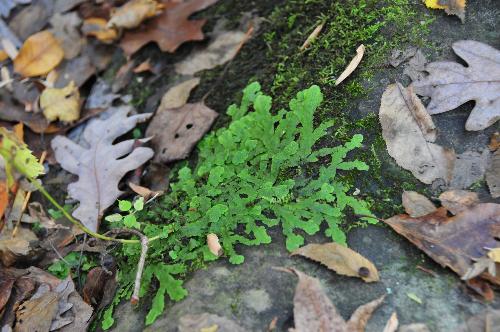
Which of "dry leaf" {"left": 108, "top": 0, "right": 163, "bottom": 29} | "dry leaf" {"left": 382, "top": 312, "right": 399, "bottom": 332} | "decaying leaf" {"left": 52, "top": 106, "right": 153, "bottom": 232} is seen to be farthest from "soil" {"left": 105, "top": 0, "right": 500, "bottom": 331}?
"dry leaf" {"left": 108, "top": 0, "right": 163, "bottom": 29}

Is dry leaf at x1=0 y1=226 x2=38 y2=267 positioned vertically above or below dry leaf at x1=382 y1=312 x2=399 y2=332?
above

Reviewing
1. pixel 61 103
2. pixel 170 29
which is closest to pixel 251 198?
pixel 170 29

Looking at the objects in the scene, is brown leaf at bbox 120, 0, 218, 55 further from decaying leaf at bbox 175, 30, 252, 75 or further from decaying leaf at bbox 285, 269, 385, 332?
decaying leaf at bbox 285, 269, 385, 332

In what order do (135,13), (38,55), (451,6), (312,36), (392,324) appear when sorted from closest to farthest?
(392,324), (451,6), (312,36), (135,13), (38,55)

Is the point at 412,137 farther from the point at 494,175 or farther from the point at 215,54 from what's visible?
the point at 215,54

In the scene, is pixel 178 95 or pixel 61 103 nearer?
pixel 178 95

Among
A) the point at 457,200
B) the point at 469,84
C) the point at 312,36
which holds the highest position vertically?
the point at 312,36
